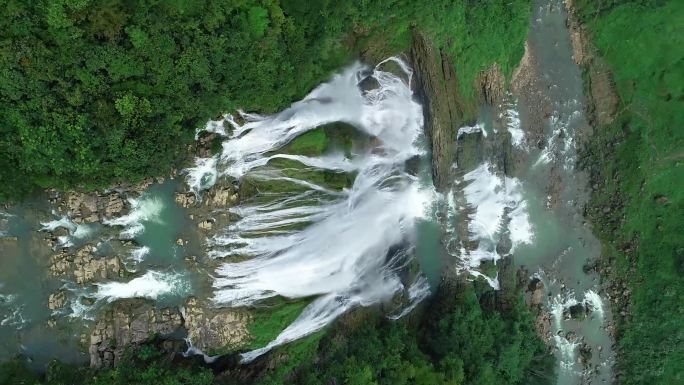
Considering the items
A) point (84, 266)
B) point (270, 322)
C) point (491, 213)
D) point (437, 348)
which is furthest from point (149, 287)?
point (491, 213)

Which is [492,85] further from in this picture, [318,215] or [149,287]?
[149,287]

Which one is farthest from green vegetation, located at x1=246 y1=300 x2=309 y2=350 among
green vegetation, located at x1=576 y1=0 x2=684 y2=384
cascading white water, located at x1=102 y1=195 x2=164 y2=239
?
green vegetation, located at x1=576 y1=0 x2=684 y2=384

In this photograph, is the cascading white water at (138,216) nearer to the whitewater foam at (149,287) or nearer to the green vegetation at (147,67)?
the whitewater foam at (149,287)

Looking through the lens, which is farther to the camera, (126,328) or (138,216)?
(138,216)

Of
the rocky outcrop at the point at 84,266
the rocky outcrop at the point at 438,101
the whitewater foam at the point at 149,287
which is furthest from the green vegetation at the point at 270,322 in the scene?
Answer: the rocky outcrop at the point at 438,101

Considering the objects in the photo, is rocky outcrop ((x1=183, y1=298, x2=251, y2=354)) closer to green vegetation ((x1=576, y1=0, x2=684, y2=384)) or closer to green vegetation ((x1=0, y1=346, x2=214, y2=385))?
green vegetation ((x1=0, y1=346, x2=214, y2=385))

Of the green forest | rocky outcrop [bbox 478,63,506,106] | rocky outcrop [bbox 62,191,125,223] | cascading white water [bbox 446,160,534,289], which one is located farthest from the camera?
cascading white water [bbox 446,160,534,289]

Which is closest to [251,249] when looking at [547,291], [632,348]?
[547,291]
